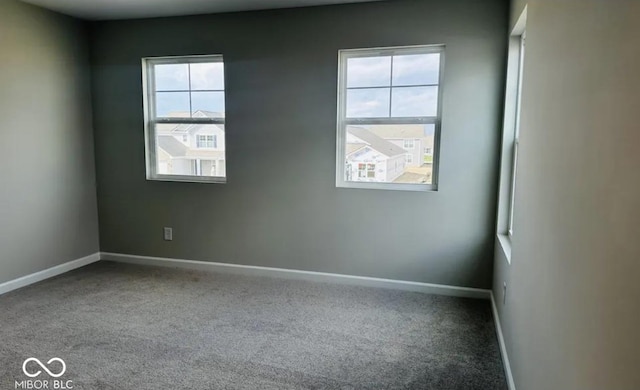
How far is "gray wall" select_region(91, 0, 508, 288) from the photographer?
3432mm

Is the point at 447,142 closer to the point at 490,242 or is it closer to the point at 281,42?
the point at 490,242

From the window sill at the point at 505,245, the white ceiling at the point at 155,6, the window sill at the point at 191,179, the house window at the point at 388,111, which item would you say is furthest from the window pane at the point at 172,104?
the window sill at the point at 505,245

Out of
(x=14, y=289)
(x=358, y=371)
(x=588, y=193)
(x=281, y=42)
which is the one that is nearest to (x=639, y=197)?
(x=588, y=193)

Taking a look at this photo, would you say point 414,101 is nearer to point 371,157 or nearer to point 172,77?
point 371,157

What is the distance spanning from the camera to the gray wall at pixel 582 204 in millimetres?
913

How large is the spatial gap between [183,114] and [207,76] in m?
0.48

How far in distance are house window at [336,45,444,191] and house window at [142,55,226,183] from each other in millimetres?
1287

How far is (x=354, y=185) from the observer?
3.85 m

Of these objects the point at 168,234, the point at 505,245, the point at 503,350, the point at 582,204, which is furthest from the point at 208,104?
the point at 582,204

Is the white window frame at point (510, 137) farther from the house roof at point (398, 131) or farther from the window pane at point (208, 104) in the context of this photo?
the window pane at point (208, 104)

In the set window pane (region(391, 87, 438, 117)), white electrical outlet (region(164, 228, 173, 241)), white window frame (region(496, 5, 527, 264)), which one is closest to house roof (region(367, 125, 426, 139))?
window pane (region(391, 87, 438, 117))

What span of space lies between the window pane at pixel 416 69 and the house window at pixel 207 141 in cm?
189

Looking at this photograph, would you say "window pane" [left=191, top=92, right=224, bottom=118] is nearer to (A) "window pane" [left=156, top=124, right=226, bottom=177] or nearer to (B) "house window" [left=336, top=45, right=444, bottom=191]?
(A) "window pane" [left=156, top=124, right=226, bottom=177]

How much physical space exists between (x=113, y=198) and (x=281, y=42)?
2513mm
